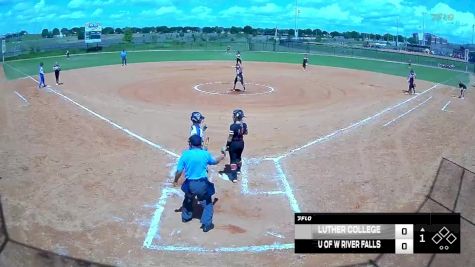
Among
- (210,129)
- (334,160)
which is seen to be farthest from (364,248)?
(210,129)

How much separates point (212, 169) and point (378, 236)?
6.23m

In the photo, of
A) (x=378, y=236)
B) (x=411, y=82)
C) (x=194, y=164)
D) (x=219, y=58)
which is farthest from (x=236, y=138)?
(x=219, y=58)

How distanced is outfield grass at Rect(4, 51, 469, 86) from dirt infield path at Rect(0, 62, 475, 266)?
1109cm

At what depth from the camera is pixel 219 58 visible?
180ft

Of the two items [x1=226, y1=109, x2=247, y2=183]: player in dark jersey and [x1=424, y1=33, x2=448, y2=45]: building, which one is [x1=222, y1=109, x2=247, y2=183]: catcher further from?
[x1=424, y1=33, x2=448, y2=45]: building

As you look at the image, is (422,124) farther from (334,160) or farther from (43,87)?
(43,87)

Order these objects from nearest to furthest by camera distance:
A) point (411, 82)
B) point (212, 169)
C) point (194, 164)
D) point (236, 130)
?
1. point (194, 164)
2. point (236, 130)
3. point (212, 169)
4. point (411, 82)

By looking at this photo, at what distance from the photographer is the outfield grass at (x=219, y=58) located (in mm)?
39219

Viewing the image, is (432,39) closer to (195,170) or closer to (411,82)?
(411,82)

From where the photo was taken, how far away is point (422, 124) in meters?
19.3

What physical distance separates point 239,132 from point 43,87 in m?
21.3

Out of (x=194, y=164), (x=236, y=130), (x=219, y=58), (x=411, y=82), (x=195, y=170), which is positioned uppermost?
(x=219, y=58)

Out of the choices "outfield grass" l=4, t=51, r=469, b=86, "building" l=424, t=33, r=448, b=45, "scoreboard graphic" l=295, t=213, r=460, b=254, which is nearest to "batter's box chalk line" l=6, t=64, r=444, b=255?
"scoreboard graphic" l=295, t=213, r=460, b=254

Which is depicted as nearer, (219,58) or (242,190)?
(242,190)
